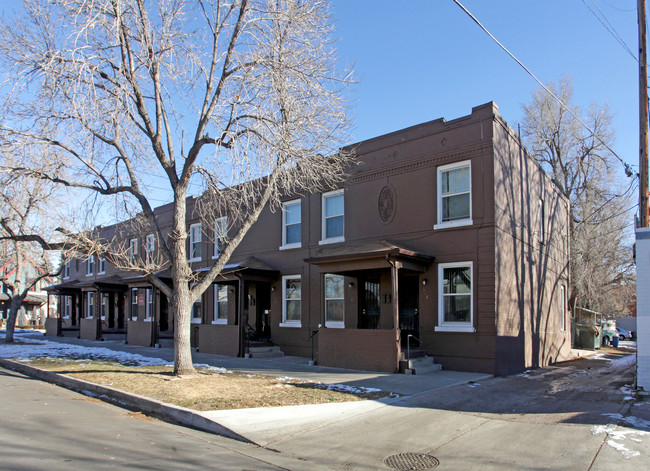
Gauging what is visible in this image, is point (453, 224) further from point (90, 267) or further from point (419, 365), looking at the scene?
point (90, 267)

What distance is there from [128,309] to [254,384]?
61.3ft

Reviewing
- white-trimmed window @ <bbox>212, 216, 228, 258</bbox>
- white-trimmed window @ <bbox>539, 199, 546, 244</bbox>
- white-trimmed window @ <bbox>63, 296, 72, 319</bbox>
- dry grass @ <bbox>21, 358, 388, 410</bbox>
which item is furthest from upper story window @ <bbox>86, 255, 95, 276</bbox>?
white-trimmed window @ <bbox>539, 199, 546, 244</bbox>

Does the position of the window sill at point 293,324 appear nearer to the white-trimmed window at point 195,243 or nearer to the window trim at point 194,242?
the window trim at point 194,242

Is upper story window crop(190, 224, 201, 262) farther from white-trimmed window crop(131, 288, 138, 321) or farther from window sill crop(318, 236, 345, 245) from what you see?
window sill crop(318, 236, 345, 245)

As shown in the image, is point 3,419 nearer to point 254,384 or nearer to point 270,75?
point 254,384

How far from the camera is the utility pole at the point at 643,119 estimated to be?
1177cm

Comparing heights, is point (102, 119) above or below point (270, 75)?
below

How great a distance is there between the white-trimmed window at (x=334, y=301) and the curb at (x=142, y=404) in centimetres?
788

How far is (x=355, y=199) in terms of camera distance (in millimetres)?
16719

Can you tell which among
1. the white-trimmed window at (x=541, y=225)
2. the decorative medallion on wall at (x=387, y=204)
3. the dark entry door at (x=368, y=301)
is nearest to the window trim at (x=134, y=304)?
the dark entry door at (x=368, y=301)

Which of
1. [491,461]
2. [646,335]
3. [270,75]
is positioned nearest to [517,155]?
[646,335]

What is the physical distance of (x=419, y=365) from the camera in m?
13.1

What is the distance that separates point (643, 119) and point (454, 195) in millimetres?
4916

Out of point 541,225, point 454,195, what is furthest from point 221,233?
point 541,225
